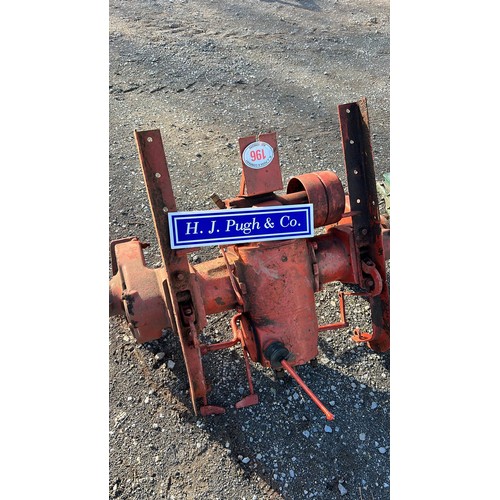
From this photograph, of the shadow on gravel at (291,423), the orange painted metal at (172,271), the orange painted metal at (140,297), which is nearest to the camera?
the orange painted metal at (172,271)

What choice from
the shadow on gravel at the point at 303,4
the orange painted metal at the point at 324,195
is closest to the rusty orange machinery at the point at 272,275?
the orange painted metal at the point at 324,195

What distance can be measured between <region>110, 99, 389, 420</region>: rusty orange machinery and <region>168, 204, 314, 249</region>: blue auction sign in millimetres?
96

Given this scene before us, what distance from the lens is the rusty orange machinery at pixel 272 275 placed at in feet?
6.56

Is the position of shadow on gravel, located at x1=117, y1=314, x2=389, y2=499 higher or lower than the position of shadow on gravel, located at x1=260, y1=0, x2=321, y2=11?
lower

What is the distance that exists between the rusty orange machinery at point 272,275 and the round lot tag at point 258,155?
22 mm

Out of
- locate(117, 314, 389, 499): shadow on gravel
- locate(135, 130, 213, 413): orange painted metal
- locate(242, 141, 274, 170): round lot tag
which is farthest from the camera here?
locate(117, 314, 389, 499): shadow on gravel

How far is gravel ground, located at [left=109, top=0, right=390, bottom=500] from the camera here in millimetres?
2229

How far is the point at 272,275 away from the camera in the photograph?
204 cm

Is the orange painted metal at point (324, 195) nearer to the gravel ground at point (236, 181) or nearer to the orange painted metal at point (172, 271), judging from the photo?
the orange painted metal at point (172, 271)

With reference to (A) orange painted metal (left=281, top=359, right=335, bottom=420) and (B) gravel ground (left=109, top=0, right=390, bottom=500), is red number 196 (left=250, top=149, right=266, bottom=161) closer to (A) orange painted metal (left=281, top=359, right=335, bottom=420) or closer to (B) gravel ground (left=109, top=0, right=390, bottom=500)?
(A) orange painted metal (left=281, top=359, right=335, bottom=420)

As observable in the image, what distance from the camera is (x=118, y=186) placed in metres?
3.84

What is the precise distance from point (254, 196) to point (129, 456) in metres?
1.44

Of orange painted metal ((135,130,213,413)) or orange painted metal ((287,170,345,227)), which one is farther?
orange painted metal ((287,170,345,227))

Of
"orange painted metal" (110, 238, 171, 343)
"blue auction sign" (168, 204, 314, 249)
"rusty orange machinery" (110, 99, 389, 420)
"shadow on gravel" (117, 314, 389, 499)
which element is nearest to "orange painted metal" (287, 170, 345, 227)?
"rusty orange machinery" (110, 99, 389, 420)
